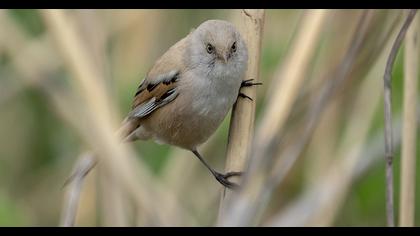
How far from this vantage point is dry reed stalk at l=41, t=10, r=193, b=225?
6.92 ft

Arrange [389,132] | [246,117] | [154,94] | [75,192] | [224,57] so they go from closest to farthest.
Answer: [389,132] → [75,192] → [246,117] → [224,57] → [154,94]

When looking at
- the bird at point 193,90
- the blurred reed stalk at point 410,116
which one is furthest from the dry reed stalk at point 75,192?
the blurred reed stalk at point 410,116

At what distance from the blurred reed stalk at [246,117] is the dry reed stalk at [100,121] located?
252 millimetres

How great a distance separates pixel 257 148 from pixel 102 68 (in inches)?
32.5

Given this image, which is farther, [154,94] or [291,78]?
[154,94]

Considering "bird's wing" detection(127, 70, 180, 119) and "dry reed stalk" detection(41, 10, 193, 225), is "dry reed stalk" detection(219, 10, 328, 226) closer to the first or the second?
"dry reed stalk" detection(41, 10, 193, 225)

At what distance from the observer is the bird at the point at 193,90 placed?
2.28m

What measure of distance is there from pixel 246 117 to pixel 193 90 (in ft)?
1.35

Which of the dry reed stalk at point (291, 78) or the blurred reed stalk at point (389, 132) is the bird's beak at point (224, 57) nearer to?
the dry reed stalk at point (291, 78)

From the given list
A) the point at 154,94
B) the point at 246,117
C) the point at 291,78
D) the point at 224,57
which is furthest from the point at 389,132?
the point at 154,94

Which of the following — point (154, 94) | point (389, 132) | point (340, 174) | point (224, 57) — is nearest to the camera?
point (389, 132)

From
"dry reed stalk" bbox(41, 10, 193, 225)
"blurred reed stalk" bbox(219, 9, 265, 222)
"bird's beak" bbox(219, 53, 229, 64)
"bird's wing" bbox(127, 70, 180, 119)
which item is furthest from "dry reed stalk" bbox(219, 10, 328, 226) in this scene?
"bird's wing" bbox(127, 70, 180, 119)

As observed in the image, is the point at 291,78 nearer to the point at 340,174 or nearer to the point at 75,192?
the point at 340,174

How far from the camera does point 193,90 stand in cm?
251
